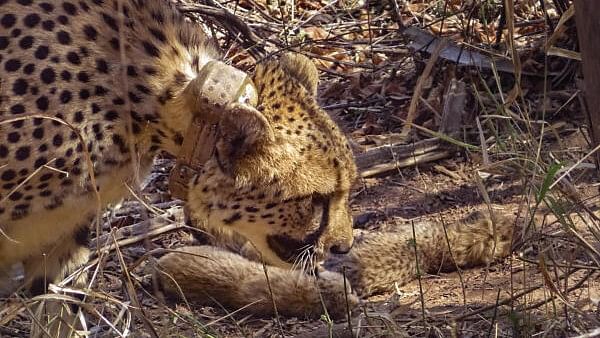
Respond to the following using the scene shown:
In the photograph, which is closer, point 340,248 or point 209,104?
point 209,104

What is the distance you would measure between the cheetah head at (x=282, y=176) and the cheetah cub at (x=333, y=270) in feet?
0.35

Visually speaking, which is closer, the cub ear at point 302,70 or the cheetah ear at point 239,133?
the cheetah ear at point 239,133

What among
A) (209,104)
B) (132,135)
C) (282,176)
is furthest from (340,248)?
(132,135)

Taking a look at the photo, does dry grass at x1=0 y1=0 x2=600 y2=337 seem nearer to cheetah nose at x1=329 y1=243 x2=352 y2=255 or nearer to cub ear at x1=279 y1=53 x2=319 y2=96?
cheetah nose at x1=329 y1=243 x2=352 y2=255

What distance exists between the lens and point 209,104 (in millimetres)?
3018

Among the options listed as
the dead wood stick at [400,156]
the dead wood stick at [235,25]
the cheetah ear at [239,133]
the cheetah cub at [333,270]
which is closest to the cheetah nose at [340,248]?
the cheetah cub at [333,270]

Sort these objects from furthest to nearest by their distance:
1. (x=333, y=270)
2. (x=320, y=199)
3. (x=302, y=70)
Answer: (x=333, y=270)
(x=302, y=70)
(x=320, y=199)

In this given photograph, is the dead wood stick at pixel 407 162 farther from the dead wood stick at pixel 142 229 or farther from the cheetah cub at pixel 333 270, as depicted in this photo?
the dead wood stick at pixel 142 229

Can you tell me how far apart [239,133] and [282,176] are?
0.24 meters

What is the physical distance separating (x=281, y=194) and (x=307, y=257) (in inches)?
10.9

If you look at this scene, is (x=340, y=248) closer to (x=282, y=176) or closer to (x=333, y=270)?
(x=333, y=270)

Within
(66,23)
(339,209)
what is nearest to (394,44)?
(339,209)

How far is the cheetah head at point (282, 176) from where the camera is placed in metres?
3.13

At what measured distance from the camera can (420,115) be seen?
4.84 metres
